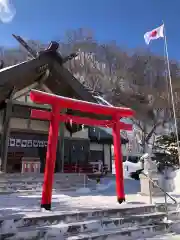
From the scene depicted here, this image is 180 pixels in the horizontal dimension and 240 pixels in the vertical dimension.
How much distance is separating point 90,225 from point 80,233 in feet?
1.12

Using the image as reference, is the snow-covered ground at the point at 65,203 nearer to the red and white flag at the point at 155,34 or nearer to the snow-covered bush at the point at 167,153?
the snow-covered bush at the point at 167,153

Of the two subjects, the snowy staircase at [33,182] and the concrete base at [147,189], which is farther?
the snowy staircase at [33,182]

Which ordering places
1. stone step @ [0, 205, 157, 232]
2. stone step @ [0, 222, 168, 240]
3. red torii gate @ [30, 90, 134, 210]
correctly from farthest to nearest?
red torii gate @ [30, 90, 134, 210], stone step @ [0, 205, 157, 232], stone step @ [0, 222, 168, 240]

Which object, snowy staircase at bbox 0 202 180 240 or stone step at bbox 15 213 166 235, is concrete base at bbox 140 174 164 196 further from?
stone step at bbox 15 213 166 235

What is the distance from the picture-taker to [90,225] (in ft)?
18.6

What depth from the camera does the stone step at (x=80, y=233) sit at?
4.84 meters

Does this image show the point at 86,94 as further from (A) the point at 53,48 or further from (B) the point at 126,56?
(B) the point at 126,56

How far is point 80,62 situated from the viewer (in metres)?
34.1

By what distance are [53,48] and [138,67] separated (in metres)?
21.2

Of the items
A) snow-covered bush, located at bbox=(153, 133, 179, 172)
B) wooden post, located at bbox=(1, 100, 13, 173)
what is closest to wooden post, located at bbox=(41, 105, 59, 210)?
wooden post, located at bbox=(1, 100, 13, 173)

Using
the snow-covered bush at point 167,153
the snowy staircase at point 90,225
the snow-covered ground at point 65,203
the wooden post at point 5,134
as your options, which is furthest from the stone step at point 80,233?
the wooden post at point 5,134

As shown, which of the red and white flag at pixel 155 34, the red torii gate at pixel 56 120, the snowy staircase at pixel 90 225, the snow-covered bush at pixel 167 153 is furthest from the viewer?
the snow-covered bush at pixel 167 153

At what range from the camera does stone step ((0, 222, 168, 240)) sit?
4.84 metres

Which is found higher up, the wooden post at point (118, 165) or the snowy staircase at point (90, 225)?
the wooden post at point (118, 165)
